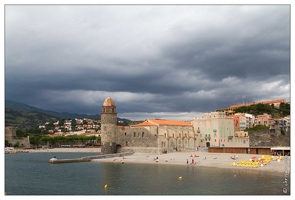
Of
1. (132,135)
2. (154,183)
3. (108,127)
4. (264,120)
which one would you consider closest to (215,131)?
(132,135)

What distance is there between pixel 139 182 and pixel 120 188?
8.82 ft

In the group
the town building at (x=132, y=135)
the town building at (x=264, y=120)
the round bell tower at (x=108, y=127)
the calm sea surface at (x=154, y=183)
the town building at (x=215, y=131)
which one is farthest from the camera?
the town building at (x=264, y=120)

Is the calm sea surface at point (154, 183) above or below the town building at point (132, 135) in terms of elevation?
below

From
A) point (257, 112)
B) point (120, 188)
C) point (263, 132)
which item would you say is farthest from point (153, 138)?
point (257, 112)

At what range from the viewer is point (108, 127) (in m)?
56.4

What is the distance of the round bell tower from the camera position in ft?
184

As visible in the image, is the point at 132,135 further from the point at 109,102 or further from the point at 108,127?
the point at 109,102

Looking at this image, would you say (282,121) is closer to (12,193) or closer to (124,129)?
(124,129)

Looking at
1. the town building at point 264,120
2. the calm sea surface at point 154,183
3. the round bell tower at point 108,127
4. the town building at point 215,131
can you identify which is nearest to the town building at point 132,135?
the round bell tower at point 108,127

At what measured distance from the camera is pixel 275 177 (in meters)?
27.9

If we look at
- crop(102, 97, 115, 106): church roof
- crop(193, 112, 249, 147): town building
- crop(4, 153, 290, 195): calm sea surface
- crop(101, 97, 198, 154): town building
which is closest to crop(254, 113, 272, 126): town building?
crop(193, 112, 249, 147): town building

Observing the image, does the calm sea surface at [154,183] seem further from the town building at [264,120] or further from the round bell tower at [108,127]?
the town building at [264,120]

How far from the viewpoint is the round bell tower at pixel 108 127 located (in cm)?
5603

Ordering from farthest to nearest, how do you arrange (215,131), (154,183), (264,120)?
1. (264,120)
2. (215,131)
3. (154,183)
